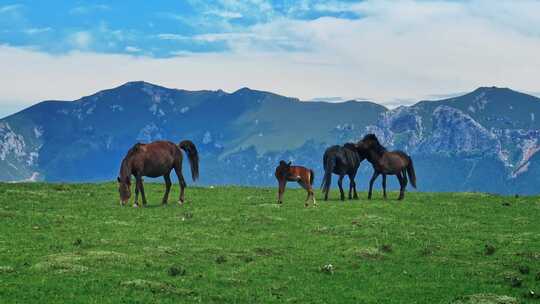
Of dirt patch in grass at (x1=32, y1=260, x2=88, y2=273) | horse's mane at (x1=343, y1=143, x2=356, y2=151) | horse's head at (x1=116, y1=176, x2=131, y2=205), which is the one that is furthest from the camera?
horse's mane at (x1=343, y1=143, x2=356, y2=151)

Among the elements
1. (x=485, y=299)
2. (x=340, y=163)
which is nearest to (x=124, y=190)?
(x=340, y=163)

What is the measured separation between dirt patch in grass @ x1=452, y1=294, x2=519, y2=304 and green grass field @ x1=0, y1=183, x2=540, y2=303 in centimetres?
7

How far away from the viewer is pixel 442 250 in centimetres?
2811

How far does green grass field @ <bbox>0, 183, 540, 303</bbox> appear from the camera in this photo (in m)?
20.4

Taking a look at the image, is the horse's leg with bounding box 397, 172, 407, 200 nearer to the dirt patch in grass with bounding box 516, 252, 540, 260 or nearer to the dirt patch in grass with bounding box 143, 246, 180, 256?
the dirt patch in grass with bounding box 516, 252, 540, 260

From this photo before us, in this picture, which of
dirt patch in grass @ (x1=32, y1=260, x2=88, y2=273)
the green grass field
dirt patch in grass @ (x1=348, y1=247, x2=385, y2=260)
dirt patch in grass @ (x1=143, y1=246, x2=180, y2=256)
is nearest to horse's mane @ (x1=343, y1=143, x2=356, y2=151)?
the green grass field

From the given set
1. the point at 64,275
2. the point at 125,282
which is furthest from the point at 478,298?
the point at 64,275

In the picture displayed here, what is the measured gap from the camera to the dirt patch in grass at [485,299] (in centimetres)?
1953

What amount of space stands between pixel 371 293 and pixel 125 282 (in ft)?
25.1

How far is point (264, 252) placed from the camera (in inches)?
1054

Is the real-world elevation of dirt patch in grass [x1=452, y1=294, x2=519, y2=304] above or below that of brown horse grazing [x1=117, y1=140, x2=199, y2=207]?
below

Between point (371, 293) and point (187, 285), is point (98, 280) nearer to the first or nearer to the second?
point (187, 285)

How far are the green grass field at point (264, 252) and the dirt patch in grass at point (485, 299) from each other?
7 centimetres

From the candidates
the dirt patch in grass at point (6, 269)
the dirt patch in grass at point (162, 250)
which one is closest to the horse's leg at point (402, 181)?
the dirt patch in grass at point (162, 250)
